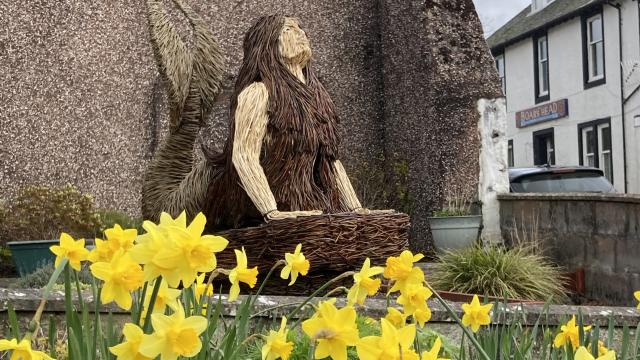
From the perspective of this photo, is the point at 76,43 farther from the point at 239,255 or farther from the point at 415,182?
the point at 239,255

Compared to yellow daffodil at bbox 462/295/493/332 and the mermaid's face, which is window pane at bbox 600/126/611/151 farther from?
yellow daffodil at bbox 462/295/493/332

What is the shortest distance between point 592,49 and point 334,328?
73.5 feet

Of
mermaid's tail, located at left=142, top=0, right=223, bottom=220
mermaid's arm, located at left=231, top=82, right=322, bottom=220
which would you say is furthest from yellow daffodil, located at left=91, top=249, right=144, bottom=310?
mermaid's tail, located at left=142, top=0, right=223, bottom=220

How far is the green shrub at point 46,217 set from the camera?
25.6 ft

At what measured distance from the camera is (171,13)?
980 centimetres

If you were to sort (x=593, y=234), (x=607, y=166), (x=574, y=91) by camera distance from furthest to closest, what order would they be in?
(x=574, y=91), (x=607, y=166), (x=593, y=234)

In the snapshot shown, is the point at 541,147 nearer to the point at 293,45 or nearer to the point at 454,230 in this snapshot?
the point at 454,230

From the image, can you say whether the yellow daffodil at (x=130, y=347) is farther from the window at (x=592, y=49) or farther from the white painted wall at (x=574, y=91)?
the window at (x=592, y=49)

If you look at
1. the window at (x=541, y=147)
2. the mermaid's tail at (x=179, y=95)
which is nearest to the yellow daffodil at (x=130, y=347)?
the mermaid's tail at (x=179, y=95)

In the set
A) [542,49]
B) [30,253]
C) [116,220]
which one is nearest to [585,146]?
[542,49]

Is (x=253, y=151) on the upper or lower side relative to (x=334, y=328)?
upper

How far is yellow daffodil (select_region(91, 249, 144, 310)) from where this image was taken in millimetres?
1313

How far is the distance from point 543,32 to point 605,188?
14776mm

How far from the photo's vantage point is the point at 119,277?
4.33 feet
